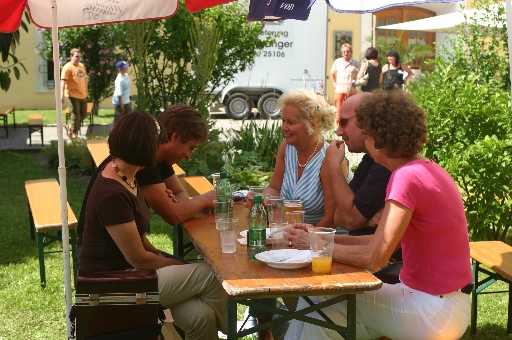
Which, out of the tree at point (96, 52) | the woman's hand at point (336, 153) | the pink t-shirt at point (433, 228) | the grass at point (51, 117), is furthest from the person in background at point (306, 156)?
the grass at point (51, 117)

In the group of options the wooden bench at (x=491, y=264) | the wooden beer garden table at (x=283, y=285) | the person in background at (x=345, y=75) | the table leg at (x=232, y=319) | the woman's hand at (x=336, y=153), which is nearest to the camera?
the wooden beer garden table at (x=283, y=285)

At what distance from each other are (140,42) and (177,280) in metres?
6.14

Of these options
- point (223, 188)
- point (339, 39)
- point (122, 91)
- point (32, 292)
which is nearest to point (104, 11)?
point (223, 188)

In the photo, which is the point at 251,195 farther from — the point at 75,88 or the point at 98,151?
the point at 75,88

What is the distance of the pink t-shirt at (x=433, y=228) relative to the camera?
2896 millimetres

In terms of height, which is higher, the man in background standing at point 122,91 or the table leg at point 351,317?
the man in background standing at point 122,91

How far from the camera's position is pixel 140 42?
916cm

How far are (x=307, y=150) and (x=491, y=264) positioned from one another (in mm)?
1262

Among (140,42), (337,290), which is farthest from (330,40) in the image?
(337,290)

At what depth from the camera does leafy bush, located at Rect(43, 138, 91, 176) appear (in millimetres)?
10086

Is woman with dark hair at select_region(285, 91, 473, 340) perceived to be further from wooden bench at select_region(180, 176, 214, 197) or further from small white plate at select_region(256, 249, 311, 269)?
wooden bench at select_region(180, 176, 214, 197)

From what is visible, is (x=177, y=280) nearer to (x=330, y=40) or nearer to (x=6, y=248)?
(x=6, y=248)

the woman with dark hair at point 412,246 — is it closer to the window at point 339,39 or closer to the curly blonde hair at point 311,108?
the curly blonde hair at point 311,108

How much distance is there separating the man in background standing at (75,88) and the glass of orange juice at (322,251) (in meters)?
11.1
